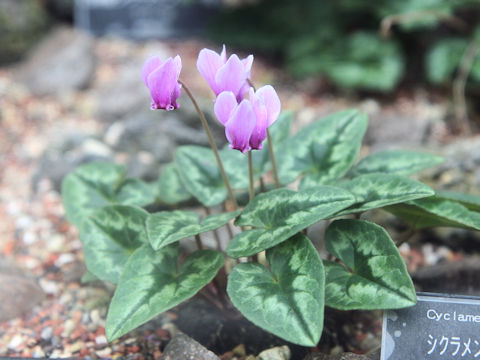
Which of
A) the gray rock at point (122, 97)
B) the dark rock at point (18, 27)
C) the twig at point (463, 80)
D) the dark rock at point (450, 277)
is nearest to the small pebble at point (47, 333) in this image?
the dark rock at point (450, 277)

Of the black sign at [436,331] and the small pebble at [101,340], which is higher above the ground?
the black sign at [436,331]

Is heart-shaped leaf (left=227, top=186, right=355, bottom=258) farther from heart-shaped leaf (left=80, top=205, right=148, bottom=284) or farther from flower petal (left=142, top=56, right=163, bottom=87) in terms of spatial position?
flower petal (left=142, top=56, right=163, bottom=87)

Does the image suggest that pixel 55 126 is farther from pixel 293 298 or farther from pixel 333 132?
pixel 293 298

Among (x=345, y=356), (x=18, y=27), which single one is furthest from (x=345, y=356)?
(x=18, y=27)

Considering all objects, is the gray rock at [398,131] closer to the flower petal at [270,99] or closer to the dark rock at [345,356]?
the dark rock at [345,356]

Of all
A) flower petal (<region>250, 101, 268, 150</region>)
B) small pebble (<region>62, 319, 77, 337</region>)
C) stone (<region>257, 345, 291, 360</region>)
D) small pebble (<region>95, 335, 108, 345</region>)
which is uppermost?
flower petal (<region>250, 101, 268, 150</region>)

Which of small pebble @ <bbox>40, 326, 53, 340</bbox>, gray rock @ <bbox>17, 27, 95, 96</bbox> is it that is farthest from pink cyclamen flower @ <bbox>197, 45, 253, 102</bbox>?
gray rock @ <bbox>17, 27, 95, 96</bbox>
